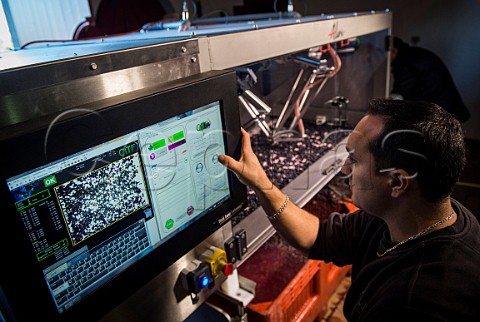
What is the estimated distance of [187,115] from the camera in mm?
669

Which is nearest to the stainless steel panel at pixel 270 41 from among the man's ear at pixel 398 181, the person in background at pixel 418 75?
the man's ear at pixel 398 181

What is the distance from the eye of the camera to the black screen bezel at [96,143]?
1.49 feet

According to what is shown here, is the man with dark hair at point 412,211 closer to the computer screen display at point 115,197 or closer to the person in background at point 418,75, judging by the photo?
the computer screen display at point 115,197

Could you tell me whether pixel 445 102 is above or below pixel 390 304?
below

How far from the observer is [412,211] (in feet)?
2.66

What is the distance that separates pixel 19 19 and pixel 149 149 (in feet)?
10.00

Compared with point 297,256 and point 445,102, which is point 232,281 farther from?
point 445,102

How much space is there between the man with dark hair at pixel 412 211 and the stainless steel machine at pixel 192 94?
18 cm

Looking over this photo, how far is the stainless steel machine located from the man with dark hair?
18 centimetres

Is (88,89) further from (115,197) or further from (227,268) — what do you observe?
(227,268)

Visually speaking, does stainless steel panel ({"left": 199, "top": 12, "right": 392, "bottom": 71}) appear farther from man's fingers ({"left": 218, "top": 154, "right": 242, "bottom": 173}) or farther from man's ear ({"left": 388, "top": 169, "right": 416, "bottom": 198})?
man's ear ({"left": 388, "top": 169, "right": 416, "bottom": 198})

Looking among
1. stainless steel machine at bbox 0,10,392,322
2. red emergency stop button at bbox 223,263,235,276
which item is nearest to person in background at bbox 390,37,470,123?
stainless steel machine at bbox 0,10,392,322

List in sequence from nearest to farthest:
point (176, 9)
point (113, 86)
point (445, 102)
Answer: point (113, 86)
point (445, 102)
point (176, 9)

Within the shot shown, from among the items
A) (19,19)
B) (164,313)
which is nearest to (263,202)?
(164,313)
